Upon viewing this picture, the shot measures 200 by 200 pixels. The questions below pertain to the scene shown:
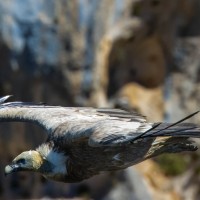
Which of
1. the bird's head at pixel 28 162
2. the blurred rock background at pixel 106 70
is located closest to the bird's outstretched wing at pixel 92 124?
the bird's head at pixel 28 162

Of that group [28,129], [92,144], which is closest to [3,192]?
[28,129]

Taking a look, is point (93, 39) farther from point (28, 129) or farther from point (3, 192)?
point (3, 192)

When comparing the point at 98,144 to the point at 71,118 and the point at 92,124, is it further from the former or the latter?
the point at 71,118

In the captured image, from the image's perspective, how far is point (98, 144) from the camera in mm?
7039

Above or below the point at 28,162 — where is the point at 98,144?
above

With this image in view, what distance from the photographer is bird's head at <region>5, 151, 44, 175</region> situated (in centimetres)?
779

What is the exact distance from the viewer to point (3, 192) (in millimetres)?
17797

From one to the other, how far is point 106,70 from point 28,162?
9.08 m

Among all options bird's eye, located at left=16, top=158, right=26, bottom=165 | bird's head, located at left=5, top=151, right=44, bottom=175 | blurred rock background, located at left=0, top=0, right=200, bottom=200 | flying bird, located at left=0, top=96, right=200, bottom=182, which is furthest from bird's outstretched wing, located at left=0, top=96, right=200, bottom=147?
blurred rock background, located at left=0, top=0, right=200, bottom=200

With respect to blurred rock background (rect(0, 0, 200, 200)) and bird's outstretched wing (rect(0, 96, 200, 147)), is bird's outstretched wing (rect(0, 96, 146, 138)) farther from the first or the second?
blurred rock background (rect(0, 0, 200, 200))

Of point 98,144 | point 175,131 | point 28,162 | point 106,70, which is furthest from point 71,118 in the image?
point 106,70

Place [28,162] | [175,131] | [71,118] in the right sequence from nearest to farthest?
[175,131] → [28,162] → [71,118]

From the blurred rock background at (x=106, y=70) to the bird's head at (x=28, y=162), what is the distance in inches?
322

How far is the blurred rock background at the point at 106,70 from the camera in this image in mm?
16250
